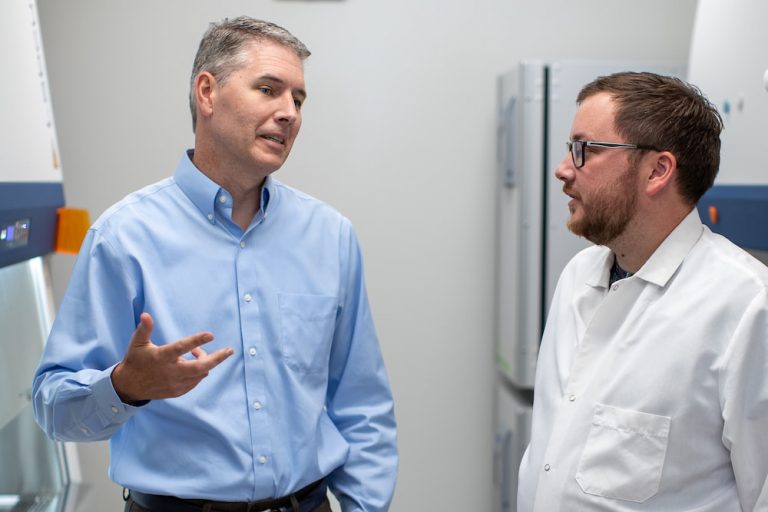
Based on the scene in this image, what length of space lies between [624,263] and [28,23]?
1.59 m

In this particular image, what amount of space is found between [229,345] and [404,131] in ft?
5.73

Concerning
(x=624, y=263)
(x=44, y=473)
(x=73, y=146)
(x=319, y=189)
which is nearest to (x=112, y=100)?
(x=73, y=146)

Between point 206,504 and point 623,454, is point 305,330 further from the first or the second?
point 623,454

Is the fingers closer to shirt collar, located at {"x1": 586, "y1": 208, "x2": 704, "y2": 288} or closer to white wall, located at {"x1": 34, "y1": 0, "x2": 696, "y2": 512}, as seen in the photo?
shirt collar, located at {"x1": 586, "y1": 208, "x2": 704, "y2": 288}

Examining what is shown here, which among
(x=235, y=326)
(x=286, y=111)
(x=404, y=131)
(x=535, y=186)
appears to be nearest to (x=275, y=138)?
(x=286, y=111)

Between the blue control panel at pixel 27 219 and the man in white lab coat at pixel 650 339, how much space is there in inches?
46.9

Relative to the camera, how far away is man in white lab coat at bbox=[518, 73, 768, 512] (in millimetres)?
1338

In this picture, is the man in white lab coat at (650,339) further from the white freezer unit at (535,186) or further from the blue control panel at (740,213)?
the white freezer unit at (535,186)

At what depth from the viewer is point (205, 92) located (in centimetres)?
157

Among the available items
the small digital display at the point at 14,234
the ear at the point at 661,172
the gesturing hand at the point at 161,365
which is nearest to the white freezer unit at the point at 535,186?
the ear at the point at 661,172

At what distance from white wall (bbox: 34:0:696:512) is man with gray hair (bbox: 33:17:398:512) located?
1.41m

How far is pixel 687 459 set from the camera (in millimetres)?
1363

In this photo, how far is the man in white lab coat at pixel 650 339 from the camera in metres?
1.34

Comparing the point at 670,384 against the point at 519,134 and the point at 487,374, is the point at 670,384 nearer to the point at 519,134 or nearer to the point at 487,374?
the point at 519,134
